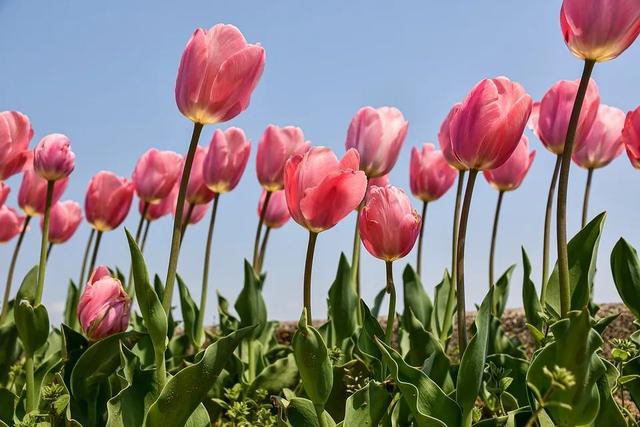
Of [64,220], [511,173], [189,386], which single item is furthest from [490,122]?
[64,220]

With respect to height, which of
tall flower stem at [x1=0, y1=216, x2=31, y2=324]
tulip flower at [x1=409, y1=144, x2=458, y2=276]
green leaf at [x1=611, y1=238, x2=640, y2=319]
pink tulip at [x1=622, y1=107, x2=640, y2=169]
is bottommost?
tall flower stem at [x1=0, y1=216, x2=31, y2=324]

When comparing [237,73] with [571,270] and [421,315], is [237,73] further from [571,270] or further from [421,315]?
[421,315]

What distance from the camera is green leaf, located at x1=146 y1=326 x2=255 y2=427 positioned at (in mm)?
1582

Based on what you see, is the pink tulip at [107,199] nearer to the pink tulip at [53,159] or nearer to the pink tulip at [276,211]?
the pink tulip at [53,159]

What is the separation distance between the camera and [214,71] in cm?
176

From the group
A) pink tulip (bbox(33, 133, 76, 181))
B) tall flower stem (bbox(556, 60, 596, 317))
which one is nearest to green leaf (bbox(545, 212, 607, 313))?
tall flower stem (bbox(556, 60, 596, 317))

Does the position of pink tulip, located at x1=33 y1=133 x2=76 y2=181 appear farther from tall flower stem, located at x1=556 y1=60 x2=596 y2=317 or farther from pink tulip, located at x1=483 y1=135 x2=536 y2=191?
tall flower stem, located at x1=556 y1=60 x2=596 y2=317

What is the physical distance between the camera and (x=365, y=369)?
2.29m

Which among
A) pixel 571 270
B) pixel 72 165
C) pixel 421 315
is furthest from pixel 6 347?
pixel 571 270

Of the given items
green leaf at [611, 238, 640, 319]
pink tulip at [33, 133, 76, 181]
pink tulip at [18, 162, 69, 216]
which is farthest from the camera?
pink tulip at [18, 162, 69, 216]

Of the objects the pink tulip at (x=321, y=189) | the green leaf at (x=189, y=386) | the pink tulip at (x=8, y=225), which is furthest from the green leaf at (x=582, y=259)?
the pink tulip at (x=8, y=225)

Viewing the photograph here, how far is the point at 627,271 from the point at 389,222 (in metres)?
0.68

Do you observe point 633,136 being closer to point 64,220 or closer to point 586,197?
point 586,197

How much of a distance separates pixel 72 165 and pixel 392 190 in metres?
1.21
